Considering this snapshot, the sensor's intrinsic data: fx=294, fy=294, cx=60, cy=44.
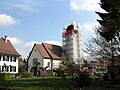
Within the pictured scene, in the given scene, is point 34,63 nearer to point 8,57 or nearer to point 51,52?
point 51,52

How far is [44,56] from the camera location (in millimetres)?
92812

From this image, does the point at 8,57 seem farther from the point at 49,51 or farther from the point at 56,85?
the point at 56,85

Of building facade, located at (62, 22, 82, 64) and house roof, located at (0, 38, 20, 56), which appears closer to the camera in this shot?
house roof, located at (0, 38, 20, 56)

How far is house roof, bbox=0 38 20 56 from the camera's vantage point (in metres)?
77.1

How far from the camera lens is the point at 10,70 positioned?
255 ft

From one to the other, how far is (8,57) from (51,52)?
2211cm

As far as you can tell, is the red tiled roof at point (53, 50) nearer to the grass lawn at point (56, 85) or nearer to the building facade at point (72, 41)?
the building facade at point (72, 41)

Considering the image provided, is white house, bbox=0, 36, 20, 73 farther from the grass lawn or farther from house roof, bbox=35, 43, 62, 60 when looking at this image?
the grass lawn

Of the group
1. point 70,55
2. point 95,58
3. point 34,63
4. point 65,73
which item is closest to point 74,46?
point 70,55

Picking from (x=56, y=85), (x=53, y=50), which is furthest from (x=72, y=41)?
(x=56, y=85)

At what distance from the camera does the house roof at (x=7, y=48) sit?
7711cm

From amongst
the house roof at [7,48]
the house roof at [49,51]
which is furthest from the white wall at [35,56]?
the house roof at [7,48]

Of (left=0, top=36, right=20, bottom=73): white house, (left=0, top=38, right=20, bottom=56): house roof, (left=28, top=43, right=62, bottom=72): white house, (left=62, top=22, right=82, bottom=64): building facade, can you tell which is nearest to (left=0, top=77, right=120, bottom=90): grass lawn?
(left=0, top=36, right=20, bottom=73): white house

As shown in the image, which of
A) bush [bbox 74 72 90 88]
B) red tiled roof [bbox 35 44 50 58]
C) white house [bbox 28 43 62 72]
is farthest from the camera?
red tiled roof [bbox 35 44 50 58]
